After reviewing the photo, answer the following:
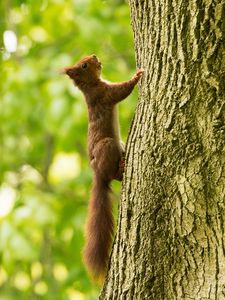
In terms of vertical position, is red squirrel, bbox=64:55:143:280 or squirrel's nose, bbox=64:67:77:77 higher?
squirrel's nose, bbox=64:67:77:77

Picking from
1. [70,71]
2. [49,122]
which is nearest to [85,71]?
[70,71]

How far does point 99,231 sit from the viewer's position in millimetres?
3160

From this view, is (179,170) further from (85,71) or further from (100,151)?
(85,71)

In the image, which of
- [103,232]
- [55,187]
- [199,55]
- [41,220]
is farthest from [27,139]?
[199,55]

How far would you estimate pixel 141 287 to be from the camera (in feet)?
8.91

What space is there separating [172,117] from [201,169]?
0.80 ft

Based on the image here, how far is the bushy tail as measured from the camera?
10.0ft

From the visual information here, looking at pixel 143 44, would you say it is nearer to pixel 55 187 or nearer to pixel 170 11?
pixel 170 11

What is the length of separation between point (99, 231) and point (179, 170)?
0.67 m

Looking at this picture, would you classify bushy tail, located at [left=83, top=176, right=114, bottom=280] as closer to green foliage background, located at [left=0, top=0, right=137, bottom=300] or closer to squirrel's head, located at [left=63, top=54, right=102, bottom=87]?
squirrel's head, located at [left=63, top=54, right=102, bottom=87]

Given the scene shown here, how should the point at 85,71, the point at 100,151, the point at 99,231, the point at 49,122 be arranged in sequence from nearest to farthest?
1. the point at 99,231
2. the point at 100,151
3. the point at 85,71
4. the point at 49,122

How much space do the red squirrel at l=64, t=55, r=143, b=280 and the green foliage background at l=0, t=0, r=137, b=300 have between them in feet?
2.20

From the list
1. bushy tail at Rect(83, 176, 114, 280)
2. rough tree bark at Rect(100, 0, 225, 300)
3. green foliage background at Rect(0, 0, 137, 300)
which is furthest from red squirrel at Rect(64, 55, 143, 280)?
green foliage background at Rect(0, 0, 137, 300)

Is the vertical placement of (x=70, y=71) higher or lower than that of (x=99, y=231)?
higher
